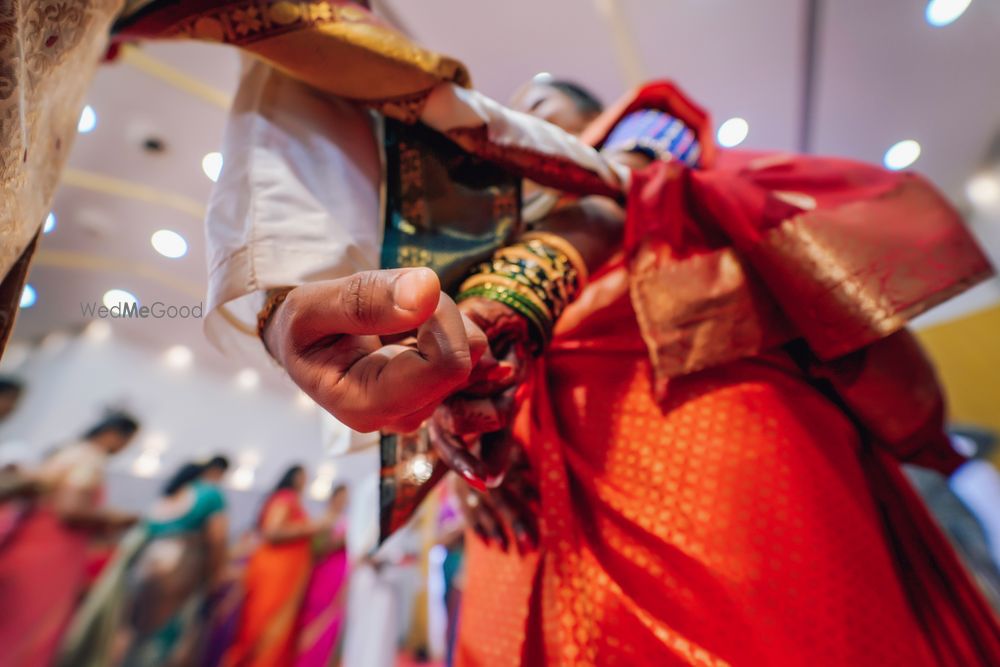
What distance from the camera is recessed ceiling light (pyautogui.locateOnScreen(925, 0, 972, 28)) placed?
4.16 feet

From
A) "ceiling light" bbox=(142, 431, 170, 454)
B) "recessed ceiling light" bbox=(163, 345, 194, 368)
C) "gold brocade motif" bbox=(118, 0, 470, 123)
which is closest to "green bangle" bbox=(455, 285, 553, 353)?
"gold brocade motif" bbox=(118, 0, 470, 123)

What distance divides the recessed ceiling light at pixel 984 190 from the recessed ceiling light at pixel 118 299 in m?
2.62

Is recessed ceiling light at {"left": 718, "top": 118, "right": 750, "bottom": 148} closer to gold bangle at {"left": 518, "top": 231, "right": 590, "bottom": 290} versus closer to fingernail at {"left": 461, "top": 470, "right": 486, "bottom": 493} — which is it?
gold bangle at {"left": 518, "top": 231, "right": 590, "bottom": 290}

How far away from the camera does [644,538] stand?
0.50 metres

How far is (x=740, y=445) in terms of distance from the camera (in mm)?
523

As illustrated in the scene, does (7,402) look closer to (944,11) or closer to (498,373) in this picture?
(498,373)

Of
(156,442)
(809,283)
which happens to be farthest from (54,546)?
(809,283)

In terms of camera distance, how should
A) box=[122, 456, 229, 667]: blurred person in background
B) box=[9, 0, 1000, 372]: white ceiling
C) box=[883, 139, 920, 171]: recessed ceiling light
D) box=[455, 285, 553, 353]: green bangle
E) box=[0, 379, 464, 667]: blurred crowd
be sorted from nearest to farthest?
box=[455, 285, 553, 353]: green bangle, box=[9, 0, 1000, 372]: white ceiling, box=[883, 139, 920, 171]: recessed ceiling light, box=[0, 379, 464, 667]: blurred crowd, box=[122, 456, 229, 667]: blurred person in background

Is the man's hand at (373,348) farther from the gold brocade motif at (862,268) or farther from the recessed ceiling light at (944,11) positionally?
the recessed ceiling light at (944,11)

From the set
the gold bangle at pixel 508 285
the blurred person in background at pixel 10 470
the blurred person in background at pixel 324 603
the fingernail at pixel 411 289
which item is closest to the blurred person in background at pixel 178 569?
the blurred person in background at pixel 324 603

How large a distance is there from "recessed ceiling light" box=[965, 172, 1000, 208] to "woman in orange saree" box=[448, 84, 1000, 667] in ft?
5.76

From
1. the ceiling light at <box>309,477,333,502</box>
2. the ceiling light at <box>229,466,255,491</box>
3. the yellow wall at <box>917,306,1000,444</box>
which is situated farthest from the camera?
the ceiling light at <box>309,477,333,502</box>

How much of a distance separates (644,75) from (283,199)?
1.41 m

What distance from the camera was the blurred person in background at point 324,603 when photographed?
2.57 m
